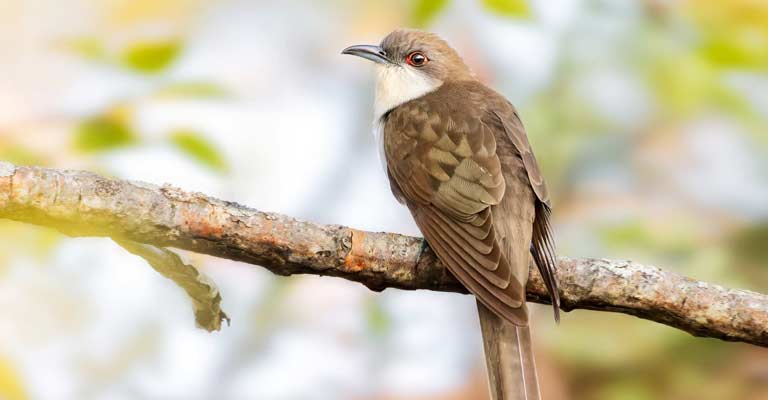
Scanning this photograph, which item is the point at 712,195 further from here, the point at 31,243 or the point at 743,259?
the point at 31,243

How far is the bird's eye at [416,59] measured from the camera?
208 inches

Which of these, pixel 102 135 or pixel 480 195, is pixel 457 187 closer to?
pixel 480 195

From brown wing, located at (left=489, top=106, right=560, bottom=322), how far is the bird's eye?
0.75 m

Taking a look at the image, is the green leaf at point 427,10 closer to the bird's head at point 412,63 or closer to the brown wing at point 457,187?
the brown wing at point 457,187

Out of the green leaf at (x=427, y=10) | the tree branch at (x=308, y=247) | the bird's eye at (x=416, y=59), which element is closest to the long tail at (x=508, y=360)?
the tree branch at (x=308, y=247)

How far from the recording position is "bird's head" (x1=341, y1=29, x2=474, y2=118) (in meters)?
5.11

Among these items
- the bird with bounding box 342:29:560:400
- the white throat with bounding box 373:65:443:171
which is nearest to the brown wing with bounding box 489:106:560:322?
the bird with bounding box 342:29:560:400

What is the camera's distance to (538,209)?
4090 mm

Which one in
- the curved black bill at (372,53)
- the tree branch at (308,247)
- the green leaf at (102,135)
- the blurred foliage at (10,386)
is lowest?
the blurred foliage at (10,386)

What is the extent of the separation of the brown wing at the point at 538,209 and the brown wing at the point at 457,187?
0.10 m

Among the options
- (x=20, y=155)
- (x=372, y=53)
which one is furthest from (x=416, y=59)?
(x=20, y=155)

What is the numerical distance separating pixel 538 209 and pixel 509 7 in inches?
40.0

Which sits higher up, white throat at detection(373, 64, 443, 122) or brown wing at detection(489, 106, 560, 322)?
white throat at detection(373, 64, 443, 122)

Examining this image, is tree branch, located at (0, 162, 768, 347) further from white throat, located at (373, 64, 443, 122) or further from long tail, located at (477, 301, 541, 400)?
white throat, located at (373, 64, 443, 122)
